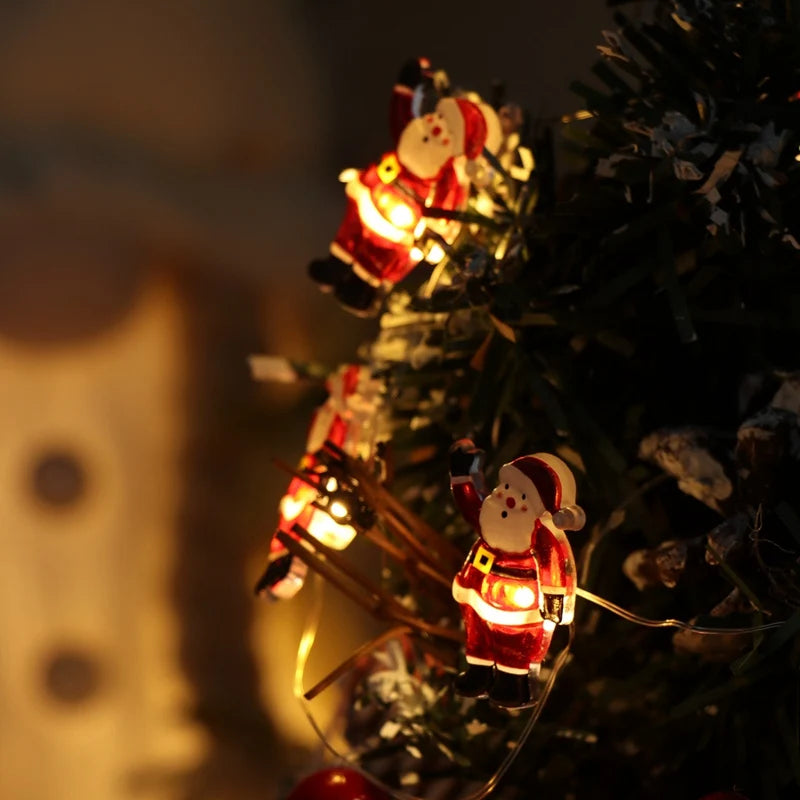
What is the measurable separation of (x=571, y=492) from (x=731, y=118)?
0.72 feet

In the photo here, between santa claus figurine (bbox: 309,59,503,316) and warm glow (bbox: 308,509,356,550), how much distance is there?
13cm

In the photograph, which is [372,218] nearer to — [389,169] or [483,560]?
[389,169]

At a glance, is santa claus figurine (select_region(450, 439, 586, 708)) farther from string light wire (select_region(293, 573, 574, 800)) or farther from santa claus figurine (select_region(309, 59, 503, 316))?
santa claus figurine (select_region(309, 59, 503, 316))

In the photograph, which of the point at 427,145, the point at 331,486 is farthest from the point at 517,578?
the point at 427,145

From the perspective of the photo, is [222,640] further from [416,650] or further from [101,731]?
[416,650]

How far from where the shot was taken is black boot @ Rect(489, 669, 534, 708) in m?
0.46

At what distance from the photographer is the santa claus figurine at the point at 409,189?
579mm

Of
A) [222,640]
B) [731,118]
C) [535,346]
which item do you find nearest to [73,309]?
[222,640]

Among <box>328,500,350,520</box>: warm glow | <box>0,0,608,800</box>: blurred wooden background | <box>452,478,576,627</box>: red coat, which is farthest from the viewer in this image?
<box>0,0,608,800</box>: blurred wooden background

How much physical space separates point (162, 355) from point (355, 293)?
0.29m

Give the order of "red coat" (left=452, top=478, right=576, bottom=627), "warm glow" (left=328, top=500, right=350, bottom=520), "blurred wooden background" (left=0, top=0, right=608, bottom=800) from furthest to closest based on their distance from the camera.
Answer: "blurred wooden background" (left=0, top=0, right=608, bottom=800) → "warm glow" (left=328, top=500, right=350, bottom=520) → "red coat" (left=452, top=478, right=576, bottom=627)

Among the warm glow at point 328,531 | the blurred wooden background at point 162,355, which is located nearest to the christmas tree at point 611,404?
the warm glow at point 328,531

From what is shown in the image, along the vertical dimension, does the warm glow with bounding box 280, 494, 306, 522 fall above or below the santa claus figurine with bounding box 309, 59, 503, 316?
below

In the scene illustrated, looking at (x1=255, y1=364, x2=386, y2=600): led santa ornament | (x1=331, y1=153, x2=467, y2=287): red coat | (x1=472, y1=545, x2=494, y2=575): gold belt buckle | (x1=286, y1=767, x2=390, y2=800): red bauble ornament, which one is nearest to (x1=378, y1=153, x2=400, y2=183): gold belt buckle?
(x1=331, y1=153, x2=467, y2=287): red coat
